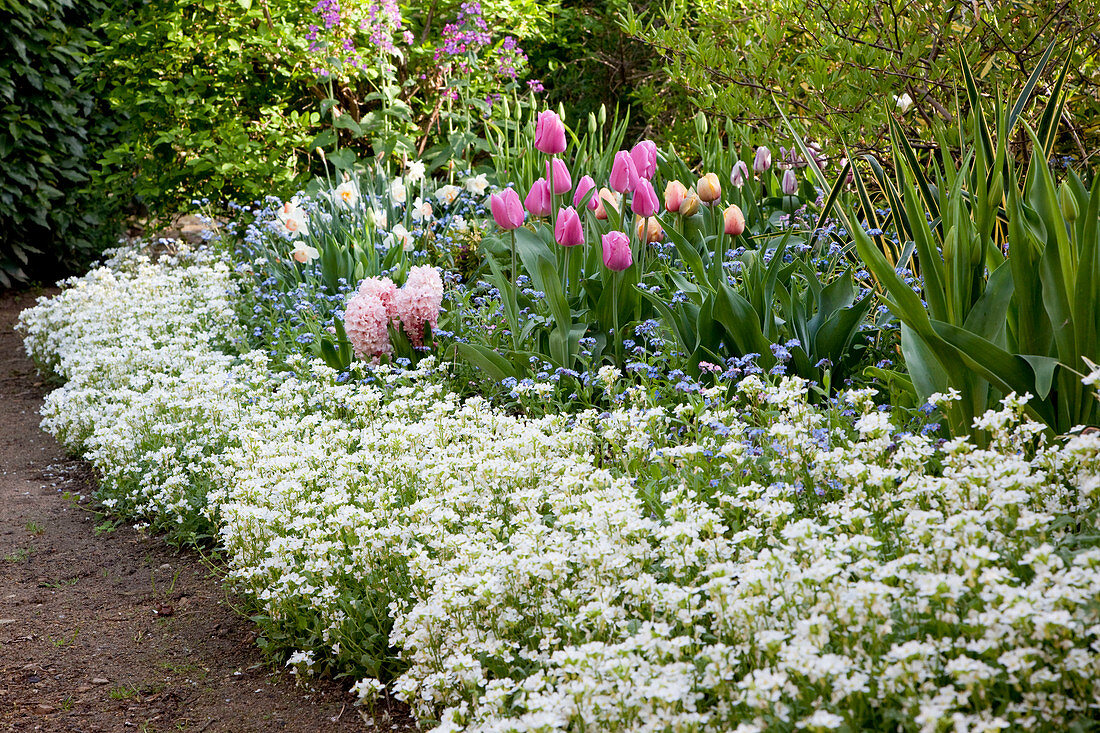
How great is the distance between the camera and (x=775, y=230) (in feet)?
14.9

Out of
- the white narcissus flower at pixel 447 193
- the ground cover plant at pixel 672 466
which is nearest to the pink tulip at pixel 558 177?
the ground cover plant at pixel 672 466

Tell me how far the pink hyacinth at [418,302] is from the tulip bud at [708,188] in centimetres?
122

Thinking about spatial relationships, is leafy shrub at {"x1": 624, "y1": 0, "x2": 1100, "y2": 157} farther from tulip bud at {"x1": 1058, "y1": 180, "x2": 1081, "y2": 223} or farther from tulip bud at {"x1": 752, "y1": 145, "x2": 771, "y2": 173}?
tulip bud at {"x1": 1058, "y1": 180, "x2": 1081, "y2": 223}

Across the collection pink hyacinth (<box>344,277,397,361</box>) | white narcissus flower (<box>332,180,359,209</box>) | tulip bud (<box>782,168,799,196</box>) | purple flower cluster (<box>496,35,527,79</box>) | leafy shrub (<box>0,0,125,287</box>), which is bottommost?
pink hyacinth (<box>344,277,397,361</box>)

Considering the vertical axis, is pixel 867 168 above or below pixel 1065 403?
above

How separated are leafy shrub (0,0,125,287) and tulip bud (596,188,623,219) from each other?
5065 millimetres

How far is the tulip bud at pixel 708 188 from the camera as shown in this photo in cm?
405

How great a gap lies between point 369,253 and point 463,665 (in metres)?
3.64

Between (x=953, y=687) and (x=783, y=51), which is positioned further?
(x=783, y=51)

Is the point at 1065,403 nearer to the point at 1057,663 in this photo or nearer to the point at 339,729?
the point at 1057,663

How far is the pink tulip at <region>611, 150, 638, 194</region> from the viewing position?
12.0 ft

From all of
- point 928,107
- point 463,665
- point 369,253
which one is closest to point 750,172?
point 928,107

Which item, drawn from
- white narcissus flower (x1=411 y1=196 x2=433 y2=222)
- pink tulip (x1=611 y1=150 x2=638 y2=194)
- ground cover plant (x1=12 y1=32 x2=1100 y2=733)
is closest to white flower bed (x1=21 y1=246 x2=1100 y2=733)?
ground cover plant (x1=12 y1=32 x2=1100 y2=733)

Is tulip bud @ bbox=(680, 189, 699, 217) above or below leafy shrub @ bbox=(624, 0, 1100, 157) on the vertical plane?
below
